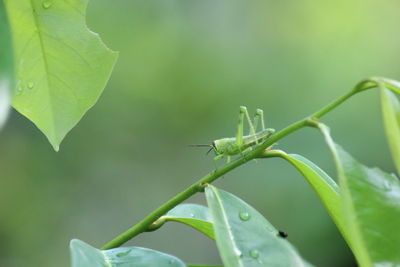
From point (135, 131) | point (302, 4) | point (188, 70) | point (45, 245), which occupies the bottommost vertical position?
point (45, 245)

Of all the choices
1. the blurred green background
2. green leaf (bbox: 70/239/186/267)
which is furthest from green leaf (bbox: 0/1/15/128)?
the blurred green background

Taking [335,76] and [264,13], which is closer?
[335,76]

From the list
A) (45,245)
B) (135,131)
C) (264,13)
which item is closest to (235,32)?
(264,13)

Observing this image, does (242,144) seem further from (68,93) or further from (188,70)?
(188,70)

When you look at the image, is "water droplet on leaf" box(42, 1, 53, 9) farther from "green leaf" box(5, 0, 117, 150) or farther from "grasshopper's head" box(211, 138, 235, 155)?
"grasshopper's head" box(211, 138, 235, 155)

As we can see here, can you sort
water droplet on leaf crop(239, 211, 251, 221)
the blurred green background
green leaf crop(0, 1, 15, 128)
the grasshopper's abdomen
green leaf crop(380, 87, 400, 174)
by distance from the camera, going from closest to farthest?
green leaf crop(0, 1, 15, 128)
green leaf crop(380, 87, 400, 174)
water droplet on leaf crop(239, 211, 251, 221)
the grasshopper's abdomen
the blurred green background

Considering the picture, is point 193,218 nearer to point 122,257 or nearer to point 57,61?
point 122,257

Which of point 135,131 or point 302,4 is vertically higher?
point 302,4
